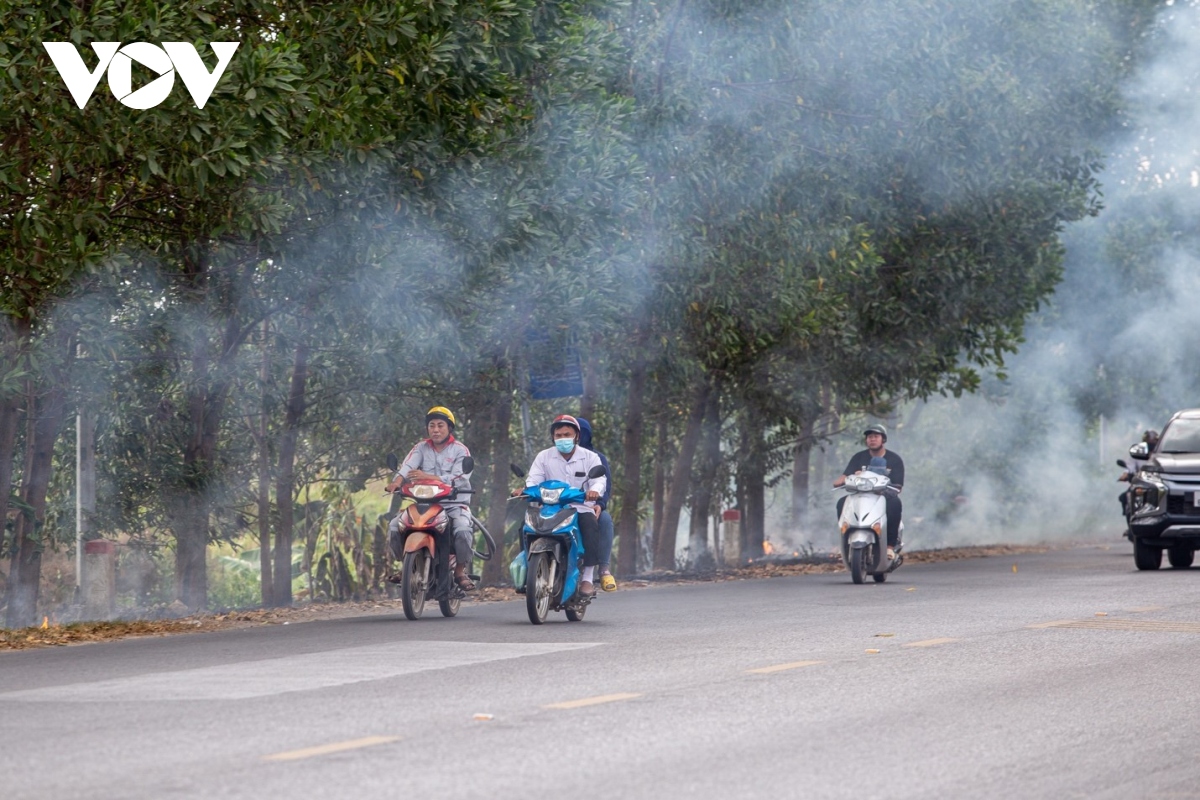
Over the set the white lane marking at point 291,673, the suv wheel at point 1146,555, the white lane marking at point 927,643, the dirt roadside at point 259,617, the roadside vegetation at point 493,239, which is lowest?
the white lane marking at point 927,643

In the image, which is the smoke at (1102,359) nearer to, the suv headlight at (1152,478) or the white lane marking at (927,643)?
the suv headlight at (1152,478)

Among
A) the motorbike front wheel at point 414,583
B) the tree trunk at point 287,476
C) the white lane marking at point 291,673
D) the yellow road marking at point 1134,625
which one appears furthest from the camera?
the tree trunk at point 287,476

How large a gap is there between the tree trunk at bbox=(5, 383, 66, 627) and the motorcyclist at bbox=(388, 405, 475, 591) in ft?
20.7

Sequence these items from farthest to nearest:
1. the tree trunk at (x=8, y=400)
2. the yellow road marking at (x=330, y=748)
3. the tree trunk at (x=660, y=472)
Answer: the tree trunk at (x=660, y=472), the tree trunk at (x=8, y=400), the yellow road marking at (x=330, y=748)

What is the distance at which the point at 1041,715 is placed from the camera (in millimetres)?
9586

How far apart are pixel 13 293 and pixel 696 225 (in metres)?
10.7

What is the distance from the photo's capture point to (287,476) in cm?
2661

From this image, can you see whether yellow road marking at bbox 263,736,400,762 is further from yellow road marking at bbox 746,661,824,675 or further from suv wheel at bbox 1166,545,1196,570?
suv wheel at bbox 1166,545,1196,570

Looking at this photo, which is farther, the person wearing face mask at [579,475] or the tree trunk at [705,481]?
the tree trunk at [705,481]

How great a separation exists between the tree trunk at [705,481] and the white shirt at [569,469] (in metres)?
15.7

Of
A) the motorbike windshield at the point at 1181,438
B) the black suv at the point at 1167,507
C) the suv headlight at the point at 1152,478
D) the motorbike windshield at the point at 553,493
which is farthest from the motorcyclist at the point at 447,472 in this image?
the motorbike windshield at the point at 1181,438

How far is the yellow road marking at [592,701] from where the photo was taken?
9.52 meters

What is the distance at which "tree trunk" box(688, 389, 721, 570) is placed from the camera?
3262cm

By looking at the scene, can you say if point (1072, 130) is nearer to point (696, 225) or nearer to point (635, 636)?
point (696, 225)
